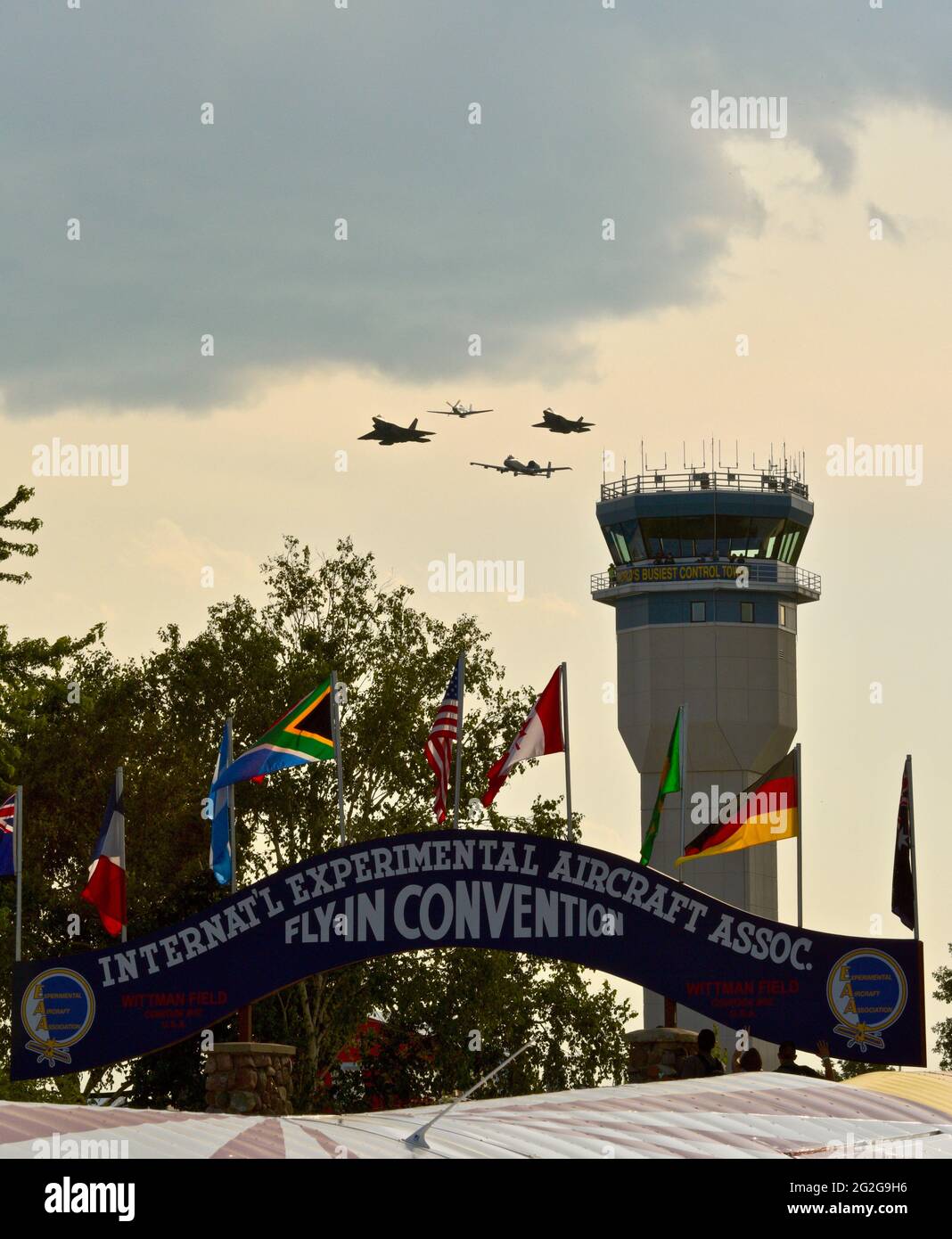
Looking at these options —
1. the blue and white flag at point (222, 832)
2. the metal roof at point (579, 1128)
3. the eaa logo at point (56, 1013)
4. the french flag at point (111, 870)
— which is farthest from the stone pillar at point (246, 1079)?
the metal roof at point (579, 1128)

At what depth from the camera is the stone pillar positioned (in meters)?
28.8

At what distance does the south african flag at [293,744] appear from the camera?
30969mm

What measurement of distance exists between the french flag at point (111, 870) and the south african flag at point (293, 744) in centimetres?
161

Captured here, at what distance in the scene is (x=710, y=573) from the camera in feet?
284

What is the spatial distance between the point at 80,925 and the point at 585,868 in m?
25.9

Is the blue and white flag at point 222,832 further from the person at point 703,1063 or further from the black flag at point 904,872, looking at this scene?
the black flag at point 904,872

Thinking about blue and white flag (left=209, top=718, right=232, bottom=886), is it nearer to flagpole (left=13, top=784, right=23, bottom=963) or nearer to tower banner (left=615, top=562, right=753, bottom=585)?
flagpole (left=13, top=784, right=23, bottom=963)

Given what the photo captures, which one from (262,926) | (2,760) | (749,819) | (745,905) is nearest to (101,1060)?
(262,926)

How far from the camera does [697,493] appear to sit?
86625mm

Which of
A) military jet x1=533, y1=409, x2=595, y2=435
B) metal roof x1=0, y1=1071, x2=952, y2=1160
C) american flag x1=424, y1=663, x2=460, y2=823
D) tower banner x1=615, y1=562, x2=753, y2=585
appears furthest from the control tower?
metal roof x1=0, y1=1071, x2=952, y2=1160

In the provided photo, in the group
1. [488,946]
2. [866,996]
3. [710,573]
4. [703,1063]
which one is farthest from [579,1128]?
[710,573]

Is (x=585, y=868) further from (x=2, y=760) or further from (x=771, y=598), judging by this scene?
(x=771, y=598)

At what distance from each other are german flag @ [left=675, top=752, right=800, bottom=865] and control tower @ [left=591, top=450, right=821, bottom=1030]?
178 ft

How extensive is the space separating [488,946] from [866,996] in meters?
5.18
